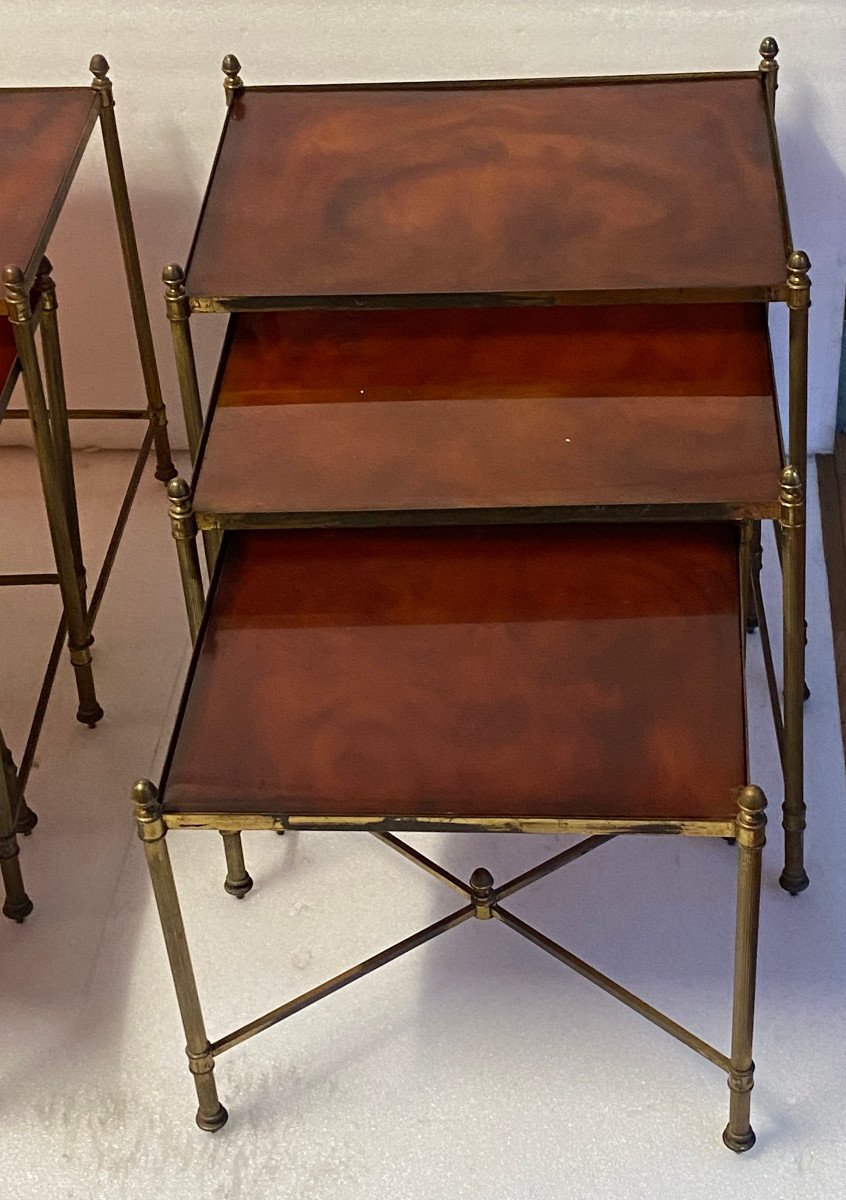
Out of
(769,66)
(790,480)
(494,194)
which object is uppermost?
(769,66)

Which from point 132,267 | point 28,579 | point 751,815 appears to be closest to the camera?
point 751,815

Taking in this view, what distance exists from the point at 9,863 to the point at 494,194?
922 millimetres

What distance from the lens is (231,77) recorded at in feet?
6.15

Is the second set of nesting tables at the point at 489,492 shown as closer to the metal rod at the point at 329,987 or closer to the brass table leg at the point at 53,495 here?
the metal rod at the point at 329,987

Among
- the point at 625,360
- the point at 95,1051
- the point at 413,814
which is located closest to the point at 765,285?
the point at 625,360

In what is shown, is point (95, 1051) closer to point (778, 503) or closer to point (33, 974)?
point (33, 974)

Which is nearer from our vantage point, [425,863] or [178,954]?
[178,954]

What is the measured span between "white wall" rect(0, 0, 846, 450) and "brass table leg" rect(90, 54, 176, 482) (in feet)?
0.23

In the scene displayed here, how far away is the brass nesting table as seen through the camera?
1.71m

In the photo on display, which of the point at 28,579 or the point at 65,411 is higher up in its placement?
the point at 65,411

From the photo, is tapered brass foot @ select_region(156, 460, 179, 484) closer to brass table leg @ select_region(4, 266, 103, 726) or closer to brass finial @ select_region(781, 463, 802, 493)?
brass table leg @ select_region(4, 266, 103, 726)

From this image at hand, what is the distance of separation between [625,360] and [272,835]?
738 millimetres

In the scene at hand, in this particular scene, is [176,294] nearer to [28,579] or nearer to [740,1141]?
[28,579]

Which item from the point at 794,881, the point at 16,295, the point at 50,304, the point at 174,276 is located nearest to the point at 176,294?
the point at 174,276
